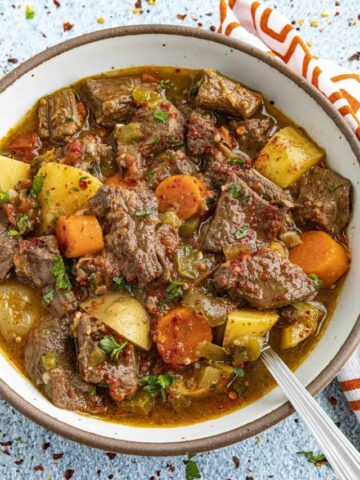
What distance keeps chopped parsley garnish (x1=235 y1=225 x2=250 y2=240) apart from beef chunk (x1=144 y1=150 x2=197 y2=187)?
510mm

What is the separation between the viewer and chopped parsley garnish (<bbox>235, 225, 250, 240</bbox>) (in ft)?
14.8

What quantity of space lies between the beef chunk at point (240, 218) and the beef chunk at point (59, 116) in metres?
1.11

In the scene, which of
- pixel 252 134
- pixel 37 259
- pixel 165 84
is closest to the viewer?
pixel 37 259

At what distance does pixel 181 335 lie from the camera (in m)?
4.31

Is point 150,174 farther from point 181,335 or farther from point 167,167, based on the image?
point 181,335

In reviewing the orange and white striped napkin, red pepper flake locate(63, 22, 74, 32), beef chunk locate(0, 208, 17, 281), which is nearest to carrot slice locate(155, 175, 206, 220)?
beef chunk locate(0, 208, 17, 281)

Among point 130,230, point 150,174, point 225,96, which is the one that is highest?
point 225,96

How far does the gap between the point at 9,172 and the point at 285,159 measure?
1774 millimetres

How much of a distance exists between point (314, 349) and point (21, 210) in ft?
6.68

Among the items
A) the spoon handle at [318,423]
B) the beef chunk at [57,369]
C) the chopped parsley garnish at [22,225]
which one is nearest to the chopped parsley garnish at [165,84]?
the chopped parsley garnish at [22,225]

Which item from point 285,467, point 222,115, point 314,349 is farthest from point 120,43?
point 285,467

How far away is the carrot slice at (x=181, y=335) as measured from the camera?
431cm

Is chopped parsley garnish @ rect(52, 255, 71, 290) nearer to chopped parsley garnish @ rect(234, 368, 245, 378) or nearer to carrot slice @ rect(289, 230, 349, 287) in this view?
chopped parsley garnish @ rect(234, 368, 245, 378)

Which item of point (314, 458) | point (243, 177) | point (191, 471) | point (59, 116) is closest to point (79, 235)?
point (59, 116)
